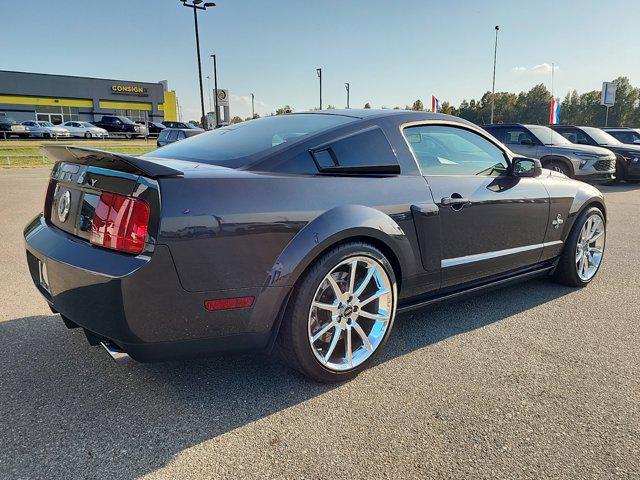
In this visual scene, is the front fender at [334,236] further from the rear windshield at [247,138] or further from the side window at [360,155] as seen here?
the rear windshield at [247,138]

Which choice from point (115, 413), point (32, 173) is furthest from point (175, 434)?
point (32, 173)

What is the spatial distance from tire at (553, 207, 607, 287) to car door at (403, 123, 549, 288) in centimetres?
50

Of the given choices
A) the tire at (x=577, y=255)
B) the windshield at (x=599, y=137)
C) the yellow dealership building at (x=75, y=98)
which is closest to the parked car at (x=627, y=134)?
the windshield at (x=599, y=137)

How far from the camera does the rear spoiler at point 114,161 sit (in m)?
2.11

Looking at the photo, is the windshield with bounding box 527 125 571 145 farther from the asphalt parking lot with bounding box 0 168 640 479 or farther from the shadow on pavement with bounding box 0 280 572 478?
the shadow on pavement with bounding box 0 280 572 478

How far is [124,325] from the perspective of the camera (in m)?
2.08

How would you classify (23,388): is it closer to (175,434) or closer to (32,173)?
(175,434)

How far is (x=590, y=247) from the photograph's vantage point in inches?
177

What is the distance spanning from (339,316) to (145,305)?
1.03 m

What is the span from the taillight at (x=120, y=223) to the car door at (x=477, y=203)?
1.76m

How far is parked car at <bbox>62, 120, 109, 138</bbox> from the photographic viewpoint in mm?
37469

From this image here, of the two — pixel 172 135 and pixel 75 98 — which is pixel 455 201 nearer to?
pixel 172 135

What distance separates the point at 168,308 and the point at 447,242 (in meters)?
1.80

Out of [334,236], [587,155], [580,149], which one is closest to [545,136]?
[580,149]
